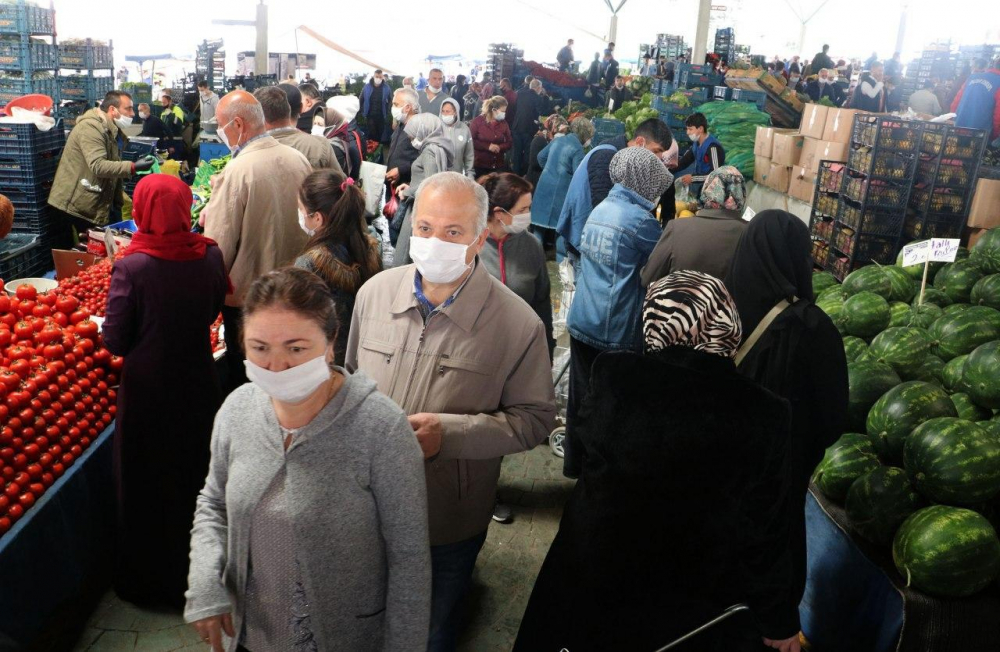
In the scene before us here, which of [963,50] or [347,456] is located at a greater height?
[963,50]

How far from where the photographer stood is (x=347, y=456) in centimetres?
179

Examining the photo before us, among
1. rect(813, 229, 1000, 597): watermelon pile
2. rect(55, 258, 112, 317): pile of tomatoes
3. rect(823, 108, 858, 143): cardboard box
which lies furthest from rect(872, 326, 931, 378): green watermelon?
rect(823, 108, 858, 143): cardboard box

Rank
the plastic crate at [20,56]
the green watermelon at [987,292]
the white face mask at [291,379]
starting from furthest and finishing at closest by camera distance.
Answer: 1. the plastic crate at [20,56]
2. the green watermelon at [987,292]
3. the white face mask at [291,379]

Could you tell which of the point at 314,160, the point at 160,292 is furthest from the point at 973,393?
the point at 314,160

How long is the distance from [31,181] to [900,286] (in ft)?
21.6

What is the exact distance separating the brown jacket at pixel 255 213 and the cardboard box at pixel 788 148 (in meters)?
7.42

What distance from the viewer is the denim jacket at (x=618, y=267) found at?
4195mm

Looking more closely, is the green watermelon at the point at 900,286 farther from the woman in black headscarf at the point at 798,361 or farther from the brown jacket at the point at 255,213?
the brown jacket at the point at 255,213

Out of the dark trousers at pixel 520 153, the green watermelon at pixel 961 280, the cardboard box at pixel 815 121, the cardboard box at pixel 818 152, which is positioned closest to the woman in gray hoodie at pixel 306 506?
the green watermelon at pixel 961 280

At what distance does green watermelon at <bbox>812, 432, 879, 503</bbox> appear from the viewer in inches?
131

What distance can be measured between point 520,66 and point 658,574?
16795 mm

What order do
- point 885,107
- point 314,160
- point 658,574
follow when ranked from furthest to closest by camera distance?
1. point 885,107
2. point 314,160
3. point 658,574

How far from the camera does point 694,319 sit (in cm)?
208

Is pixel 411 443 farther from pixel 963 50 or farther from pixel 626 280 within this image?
pixel 963 50
